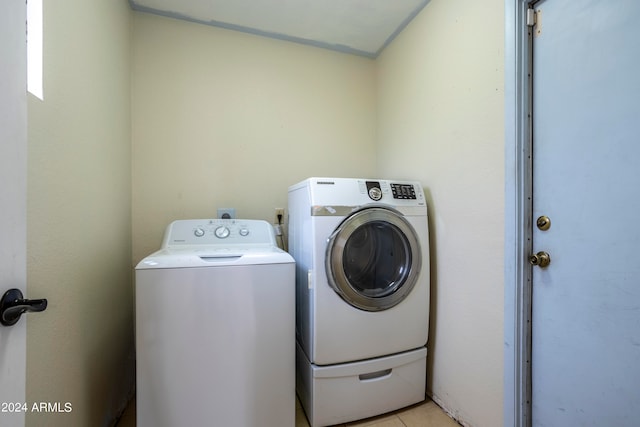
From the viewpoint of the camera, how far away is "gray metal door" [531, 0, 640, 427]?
30.7 inches

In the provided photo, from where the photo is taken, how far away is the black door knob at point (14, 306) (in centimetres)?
48

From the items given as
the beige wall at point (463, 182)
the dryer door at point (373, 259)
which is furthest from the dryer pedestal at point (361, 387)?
the dryer door at point (373, 259)

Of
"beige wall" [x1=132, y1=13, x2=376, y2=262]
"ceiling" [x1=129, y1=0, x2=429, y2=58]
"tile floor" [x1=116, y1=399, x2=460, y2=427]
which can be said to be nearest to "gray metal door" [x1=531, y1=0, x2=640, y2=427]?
"tile floor" [x1=116, y1=399, x2=460, y2=427]

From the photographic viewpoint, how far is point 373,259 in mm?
1487

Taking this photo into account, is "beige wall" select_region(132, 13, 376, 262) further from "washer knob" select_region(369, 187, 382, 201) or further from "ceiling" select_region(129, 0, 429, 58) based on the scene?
"washer knob" select_region(369, 187, 382, 201)

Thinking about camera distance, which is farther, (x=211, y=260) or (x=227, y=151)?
(x=227, y=151)

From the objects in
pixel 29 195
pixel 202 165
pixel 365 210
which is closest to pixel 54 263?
pixel 29 195

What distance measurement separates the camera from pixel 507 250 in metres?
1.08

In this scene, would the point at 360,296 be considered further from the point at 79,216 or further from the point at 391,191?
the point at 79,216

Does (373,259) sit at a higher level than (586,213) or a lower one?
lower

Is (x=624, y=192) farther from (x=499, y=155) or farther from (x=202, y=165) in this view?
(x=202, y=165)

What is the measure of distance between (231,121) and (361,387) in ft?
6.10

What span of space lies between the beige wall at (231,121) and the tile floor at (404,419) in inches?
34.9

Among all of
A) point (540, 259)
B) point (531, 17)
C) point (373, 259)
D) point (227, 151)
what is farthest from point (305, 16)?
point (540, 259)
